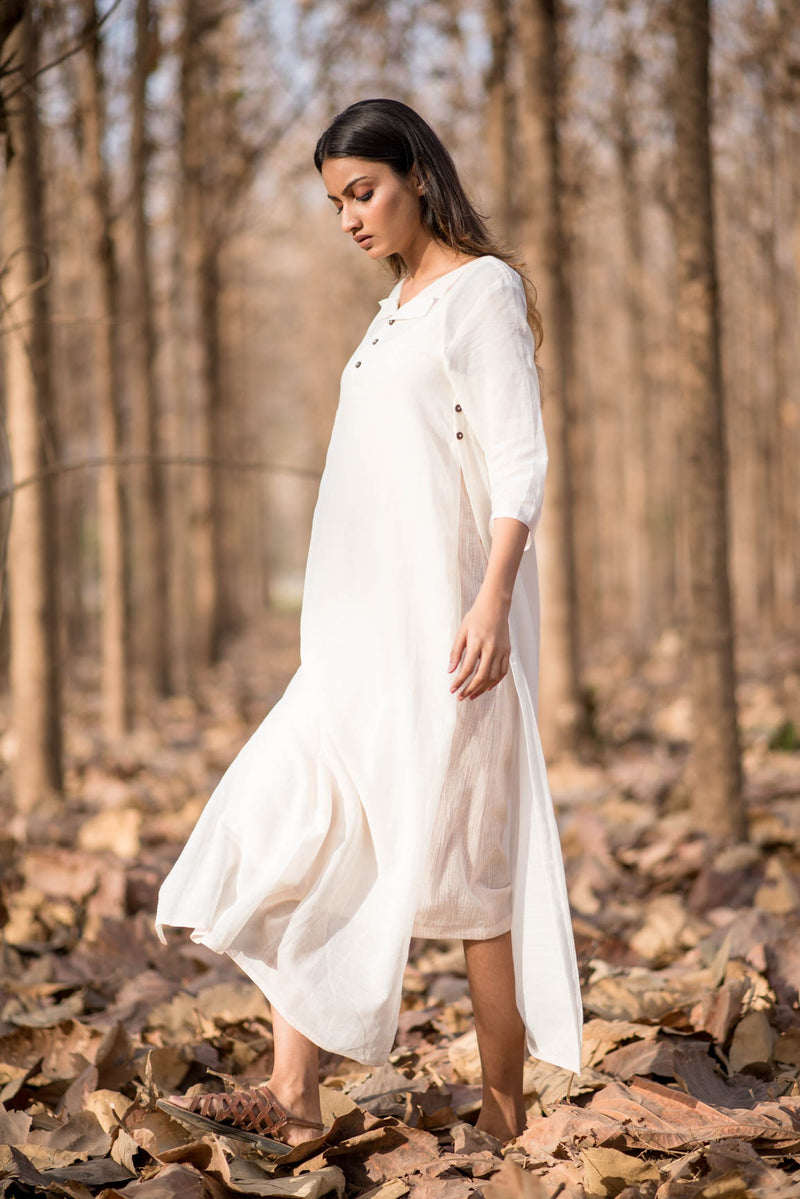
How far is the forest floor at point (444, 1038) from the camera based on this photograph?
2.09 meters

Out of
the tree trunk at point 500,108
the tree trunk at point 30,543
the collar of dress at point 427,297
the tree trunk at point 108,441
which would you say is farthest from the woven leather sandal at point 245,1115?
the tree trunk at point 500,108

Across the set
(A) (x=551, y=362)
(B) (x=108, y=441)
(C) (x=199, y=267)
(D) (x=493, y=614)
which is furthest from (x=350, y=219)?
(C) (x=199, y=267)

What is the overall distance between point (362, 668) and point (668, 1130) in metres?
1.00

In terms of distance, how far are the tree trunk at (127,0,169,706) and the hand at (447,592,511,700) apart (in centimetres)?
673

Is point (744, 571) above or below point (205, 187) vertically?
below

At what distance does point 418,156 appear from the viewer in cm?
228

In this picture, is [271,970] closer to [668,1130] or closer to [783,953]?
[668,1130]

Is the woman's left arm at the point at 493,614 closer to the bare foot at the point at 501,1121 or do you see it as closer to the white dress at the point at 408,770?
the white dress at the point at 408,770

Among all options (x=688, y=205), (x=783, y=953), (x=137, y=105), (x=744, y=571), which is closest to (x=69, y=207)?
(x=137, y=105)

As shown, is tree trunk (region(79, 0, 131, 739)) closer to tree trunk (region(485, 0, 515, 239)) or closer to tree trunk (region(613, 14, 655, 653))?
tree trunk (region(485, 0, 515, 239))

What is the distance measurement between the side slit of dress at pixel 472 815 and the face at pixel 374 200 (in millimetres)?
491

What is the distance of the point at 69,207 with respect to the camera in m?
11.1

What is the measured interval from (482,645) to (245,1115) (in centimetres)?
95

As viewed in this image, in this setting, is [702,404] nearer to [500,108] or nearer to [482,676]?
[482,676]
